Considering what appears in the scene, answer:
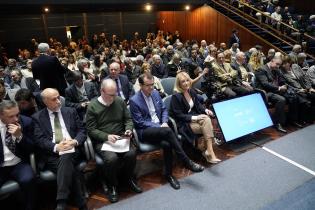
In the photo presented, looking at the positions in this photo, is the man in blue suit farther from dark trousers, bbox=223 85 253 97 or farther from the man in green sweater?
dark trousers, bbox=223 85 253 97

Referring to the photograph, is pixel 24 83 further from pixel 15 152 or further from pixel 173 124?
pixel 173 124

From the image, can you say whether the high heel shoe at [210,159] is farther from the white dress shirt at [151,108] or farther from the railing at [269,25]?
the railing at [269,25]

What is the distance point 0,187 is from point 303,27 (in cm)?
1067

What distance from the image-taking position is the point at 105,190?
274cm

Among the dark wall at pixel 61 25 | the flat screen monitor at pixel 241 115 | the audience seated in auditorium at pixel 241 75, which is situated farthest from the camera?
the dark wall at pixel 61 25

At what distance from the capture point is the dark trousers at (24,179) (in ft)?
7.46

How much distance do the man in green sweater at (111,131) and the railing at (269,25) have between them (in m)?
7.75

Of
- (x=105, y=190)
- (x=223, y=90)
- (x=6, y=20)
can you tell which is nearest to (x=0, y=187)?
(x=105, y=190)

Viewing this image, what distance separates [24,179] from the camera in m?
2.27

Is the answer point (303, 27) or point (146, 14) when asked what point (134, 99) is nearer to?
point (303, 27)

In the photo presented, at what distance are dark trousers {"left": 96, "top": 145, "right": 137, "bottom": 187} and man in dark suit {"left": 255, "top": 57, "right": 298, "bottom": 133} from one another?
103 inches

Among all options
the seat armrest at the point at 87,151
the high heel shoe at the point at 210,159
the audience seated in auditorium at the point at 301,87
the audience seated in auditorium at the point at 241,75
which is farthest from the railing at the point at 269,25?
the seat armrest at the point at 87,151

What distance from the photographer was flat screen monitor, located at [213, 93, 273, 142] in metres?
3.49

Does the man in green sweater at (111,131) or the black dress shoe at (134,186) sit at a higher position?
the man in green sweater at (111,131)
